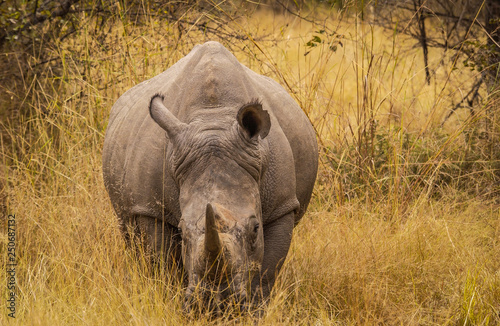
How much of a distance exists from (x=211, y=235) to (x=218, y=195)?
31 cm

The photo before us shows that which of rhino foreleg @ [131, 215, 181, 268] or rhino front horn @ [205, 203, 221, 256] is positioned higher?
rhino front horn @ [205, 203, 221, 256]

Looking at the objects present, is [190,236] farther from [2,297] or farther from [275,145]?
[2,297]

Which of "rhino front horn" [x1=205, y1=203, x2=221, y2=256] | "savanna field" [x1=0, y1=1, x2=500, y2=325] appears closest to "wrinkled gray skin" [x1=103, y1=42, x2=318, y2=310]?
"rhino front horn" [x1=205, y1=203, x2=221, y2=256]

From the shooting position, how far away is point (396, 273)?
4336 millimetres

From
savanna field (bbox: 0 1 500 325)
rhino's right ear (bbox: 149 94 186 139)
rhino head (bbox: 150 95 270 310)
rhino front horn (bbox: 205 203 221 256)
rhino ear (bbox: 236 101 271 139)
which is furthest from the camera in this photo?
savanna field (bbox: 0 1 500 325)

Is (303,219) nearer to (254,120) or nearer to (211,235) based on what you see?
(254,120)

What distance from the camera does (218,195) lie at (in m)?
3.19

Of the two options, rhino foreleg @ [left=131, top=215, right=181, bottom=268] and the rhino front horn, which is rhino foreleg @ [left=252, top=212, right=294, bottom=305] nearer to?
rhino foreleg @ [left=131, top=215, right=181, bottom=268]

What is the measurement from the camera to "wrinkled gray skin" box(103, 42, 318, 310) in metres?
3.14

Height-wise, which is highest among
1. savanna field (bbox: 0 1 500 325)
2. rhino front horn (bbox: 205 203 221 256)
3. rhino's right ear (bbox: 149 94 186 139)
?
rhino's right ear (bbox: 149 94 186 139)

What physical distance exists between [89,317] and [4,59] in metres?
4.03

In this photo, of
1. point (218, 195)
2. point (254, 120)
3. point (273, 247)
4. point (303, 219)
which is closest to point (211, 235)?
point (218, 195)

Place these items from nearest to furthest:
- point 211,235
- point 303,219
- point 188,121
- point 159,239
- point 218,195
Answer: point 211,235 → point 218,195 → point 188,121 → point 159,239 → point 303,219

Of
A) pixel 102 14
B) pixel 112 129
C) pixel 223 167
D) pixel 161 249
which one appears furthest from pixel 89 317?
pixel 102 14
